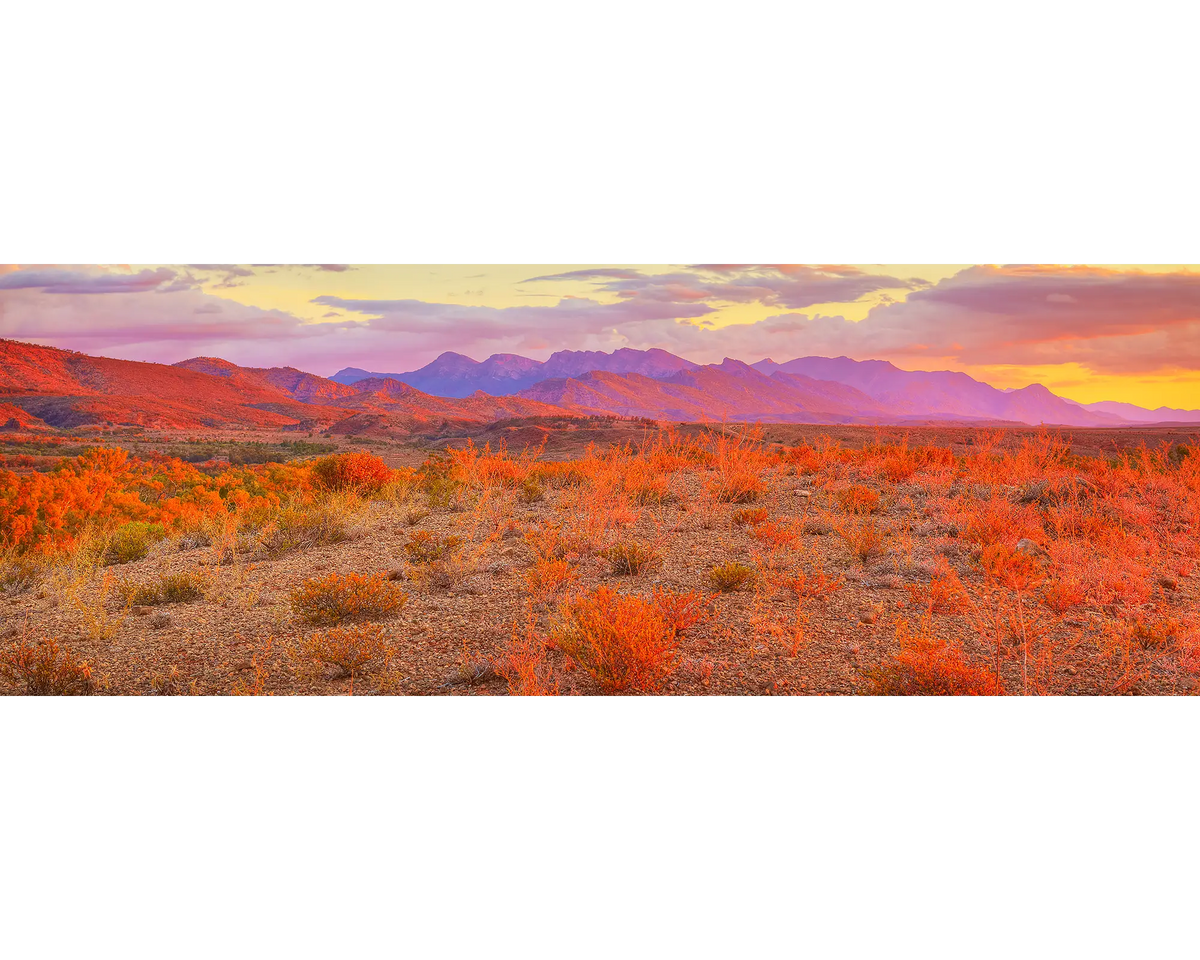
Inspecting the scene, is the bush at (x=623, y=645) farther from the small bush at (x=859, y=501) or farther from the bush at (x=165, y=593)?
the small bush at (x=859, y=501)

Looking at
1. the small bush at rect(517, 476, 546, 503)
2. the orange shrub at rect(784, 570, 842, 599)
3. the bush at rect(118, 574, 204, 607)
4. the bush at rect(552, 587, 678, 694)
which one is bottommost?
the small bush at rect(517, 476, 546, 503)

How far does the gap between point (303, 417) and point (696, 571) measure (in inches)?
1498

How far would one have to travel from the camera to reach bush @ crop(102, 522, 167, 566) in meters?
6.07

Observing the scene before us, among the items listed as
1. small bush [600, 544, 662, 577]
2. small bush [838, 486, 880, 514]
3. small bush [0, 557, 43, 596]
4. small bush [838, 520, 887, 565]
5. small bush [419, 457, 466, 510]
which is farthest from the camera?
small bush [419, 457, 466, 510]

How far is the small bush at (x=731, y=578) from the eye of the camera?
4672 millimetres

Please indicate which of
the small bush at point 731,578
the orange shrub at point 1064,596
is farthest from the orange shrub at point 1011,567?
the small bush at point 731,578

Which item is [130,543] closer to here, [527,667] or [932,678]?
[527,667]

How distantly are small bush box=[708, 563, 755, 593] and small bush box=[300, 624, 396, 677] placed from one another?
2232 millimetres

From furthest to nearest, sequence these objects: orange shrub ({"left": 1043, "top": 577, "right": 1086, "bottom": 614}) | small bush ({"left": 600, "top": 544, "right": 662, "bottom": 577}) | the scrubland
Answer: small bush ({"left": 600, "top": 544, "right": 662, "bottom": 577})
orange shrub ({"left": 1043, "top": 577, "right": 1086, "bottom": 614})
the scrubland

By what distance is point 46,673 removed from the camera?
147 inches

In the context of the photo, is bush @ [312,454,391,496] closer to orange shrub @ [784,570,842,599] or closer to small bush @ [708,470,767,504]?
small bush @ [708,470,767,504]

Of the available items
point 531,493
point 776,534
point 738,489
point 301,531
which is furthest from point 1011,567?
point 301,531

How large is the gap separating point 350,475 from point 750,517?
16.8 feet

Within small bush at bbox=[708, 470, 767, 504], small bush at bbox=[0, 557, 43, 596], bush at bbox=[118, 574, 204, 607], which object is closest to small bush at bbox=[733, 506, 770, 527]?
small bush at bbox=[708, 470, 767, 504]
